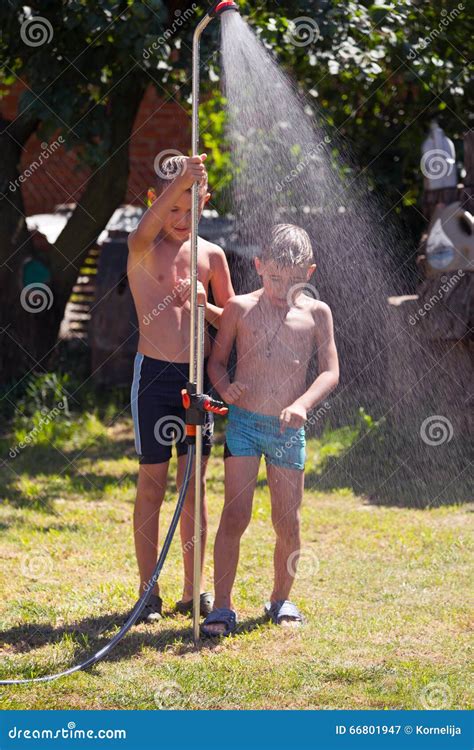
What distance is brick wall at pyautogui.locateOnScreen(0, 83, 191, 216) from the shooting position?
1148 centimetres

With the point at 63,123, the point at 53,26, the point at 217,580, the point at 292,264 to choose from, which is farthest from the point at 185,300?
the point at 53,26

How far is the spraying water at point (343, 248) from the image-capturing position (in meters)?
6.49

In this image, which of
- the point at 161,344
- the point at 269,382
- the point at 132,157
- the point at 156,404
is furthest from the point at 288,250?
the point at 132,157

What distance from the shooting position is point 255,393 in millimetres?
3846

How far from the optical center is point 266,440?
386cm

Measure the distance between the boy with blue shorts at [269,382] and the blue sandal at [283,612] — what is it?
0.11ft

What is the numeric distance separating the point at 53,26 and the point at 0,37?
528mm

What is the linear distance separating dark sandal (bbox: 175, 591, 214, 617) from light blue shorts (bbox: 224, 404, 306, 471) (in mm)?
621

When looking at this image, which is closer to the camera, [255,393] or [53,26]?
[255,393]

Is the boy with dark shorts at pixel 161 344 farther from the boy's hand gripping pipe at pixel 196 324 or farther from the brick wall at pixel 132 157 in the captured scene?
the brick wall at pixel 132 157

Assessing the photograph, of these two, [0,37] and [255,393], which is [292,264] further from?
[0,37]

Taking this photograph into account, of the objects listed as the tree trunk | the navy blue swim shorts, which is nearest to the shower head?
the navy blue swim shorts

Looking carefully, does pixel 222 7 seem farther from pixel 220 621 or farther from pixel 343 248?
pixel 343 248

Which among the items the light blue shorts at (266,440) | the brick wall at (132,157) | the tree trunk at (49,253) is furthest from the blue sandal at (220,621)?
the brick wall at (132,157)
